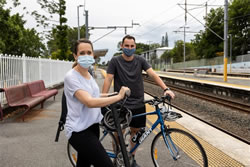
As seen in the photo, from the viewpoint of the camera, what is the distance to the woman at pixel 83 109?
6.84 ft

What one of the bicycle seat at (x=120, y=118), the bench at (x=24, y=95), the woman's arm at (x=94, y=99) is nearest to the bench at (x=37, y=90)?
the bench at (x=24, y=95)

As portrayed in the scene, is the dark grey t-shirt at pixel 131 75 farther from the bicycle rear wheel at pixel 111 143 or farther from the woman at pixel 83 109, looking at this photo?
the woman at pixel 83 109

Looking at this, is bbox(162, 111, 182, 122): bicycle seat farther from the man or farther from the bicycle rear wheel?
the bicycle rear wheel

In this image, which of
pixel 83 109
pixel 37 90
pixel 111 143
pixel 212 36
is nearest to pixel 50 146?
pixel 111 143

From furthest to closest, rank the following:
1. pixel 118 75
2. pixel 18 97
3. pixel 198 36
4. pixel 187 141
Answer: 1. pixel 198 36
2. pixel 18 97
3. pixel 118 75
4. pixel 187 141

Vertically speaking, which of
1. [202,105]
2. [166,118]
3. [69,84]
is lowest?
[202,105]

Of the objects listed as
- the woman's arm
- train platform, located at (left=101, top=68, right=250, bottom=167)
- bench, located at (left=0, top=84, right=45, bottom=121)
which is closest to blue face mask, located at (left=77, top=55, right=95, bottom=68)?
the woman's arm

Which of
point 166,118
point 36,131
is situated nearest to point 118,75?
point 166,118

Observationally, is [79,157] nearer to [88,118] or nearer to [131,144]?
[88,118]

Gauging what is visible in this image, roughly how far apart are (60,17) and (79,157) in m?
32.4

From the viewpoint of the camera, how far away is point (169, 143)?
311 centimetres

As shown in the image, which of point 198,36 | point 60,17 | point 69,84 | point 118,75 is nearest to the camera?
point 69,84

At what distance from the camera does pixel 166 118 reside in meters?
3.12

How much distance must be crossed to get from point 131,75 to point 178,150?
1.15 metres
